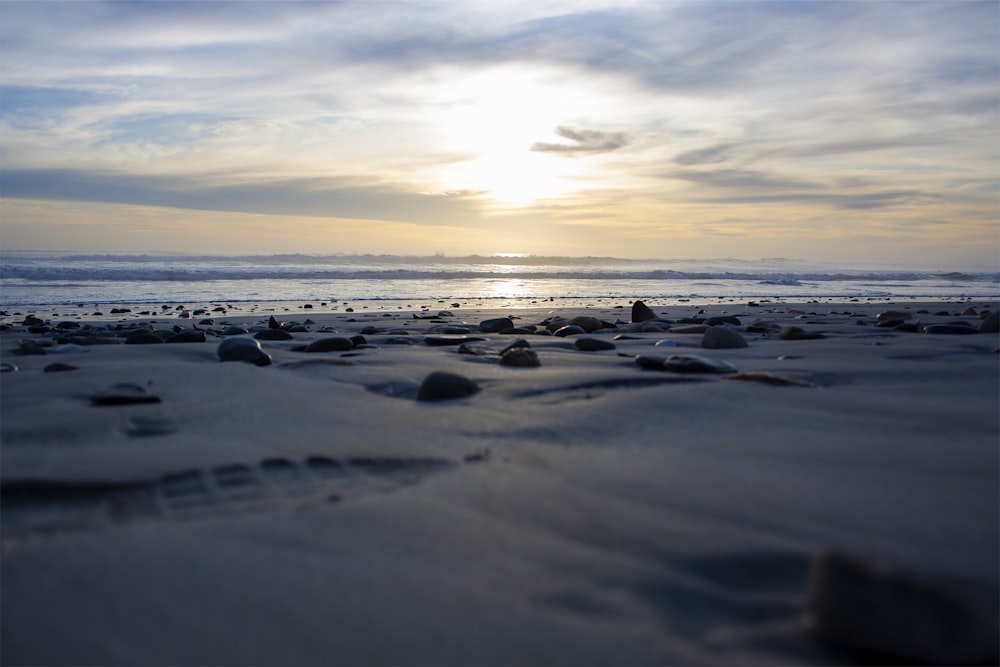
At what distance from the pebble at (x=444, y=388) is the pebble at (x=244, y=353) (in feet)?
4.04

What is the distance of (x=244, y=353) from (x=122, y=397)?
1169mm

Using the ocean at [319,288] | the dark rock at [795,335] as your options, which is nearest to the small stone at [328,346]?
the dark rock at [795,335]

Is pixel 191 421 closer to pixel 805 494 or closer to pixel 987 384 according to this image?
pixel 805 494

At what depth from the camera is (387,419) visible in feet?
6.84

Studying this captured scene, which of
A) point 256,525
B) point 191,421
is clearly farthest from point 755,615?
point 191,421

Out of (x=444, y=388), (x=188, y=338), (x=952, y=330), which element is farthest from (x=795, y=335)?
(x=188, y=338)

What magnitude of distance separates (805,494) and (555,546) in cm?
55

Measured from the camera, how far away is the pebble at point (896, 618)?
0.87 m

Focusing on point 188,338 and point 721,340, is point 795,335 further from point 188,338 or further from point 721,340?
point 188,338

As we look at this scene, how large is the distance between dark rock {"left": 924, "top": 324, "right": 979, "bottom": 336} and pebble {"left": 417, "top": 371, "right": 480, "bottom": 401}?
3583mm

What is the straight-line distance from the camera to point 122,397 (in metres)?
2.29

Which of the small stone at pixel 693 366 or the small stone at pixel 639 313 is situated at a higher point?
the small stone at pixel 639 313

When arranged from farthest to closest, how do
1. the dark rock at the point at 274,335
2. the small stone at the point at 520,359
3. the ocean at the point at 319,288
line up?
1. the ocean at the point at 319,288
2. the dark rock at the point at 274,335
3. the small stone at the point at 520,359

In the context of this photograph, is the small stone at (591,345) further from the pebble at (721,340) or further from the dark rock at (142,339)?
the dark rock at (142,339)
